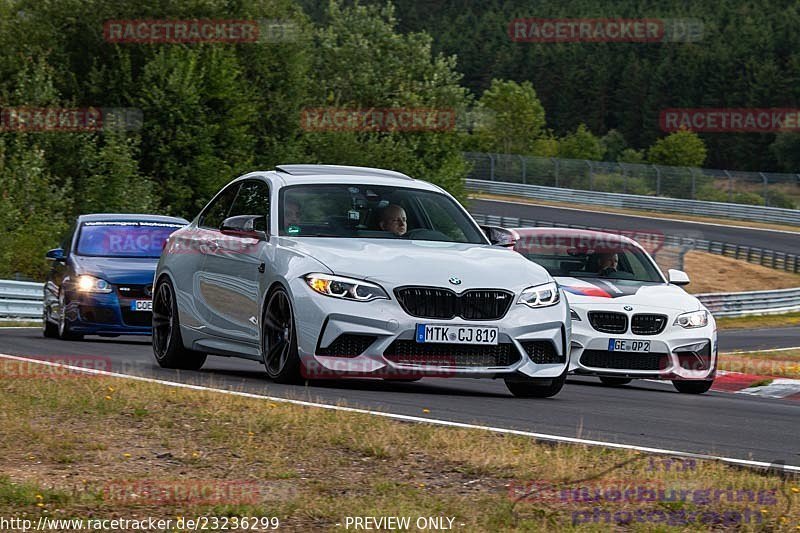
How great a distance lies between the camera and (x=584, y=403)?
32.6ft

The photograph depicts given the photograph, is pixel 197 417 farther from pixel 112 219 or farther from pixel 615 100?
pixel 615 100

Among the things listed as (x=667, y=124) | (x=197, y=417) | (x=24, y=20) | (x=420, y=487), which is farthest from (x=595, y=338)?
(x=667, y=124)

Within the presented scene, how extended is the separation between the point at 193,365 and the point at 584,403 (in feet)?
11.7

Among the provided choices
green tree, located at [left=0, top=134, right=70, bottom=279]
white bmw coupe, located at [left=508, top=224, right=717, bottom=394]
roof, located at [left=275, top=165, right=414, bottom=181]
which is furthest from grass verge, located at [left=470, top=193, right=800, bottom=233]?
roof, located at [left=275, top=165, right=414, bottom=181]

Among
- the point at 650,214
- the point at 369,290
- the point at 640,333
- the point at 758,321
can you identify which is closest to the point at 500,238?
the point at 369,290

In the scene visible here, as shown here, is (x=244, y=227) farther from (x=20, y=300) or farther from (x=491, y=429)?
(x=20, y=300)

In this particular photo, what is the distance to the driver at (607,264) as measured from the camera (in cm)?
1388

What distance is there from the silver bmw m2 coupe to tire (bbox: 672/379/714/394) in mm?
3078

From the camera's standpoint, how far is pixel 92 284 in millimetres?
16156

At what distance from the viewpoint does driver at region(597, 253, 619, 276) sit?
13.9 m

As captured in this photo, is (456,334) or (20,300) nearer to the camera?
(456,334)

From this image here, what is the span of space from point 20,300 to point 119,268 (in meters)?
8.85

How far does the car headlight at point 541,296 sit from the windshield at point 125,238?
26.0ft

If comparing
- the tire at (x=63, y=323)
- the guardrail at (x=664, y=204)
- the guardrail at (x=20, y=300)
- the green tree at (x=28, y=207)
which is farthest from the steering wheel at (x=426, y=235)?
the guardrail at (x=664, y=204)
